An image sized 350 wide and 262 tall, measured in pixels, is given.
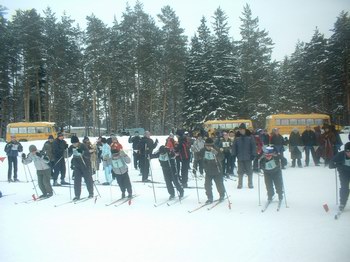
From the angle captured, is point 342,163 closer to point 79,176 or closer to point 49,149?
point 79,176

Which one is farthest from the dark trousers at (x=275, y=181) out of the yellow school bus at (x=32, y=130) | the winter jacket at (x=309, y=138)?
the yellow school bus at (x=32, y=130)

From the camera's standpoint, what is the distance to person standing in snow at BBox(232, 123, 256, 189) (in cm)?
1036

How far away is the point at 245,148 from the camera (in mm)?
10414

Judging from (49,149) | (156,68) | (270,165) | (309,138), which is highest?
(156,68)

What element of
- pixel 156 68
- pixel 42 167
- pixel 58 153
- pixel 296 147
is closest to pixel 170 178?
pixel 42 167

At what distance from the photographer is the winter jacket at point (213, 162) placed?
326 inches

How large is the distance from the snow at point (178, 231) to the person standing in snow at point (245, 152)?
1.03m

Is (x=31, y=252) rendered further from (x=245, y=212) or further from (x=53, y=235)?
(x=245, y=212)

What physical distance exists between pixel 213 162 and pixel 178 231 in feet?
8.77

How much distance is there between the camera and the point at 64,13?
40594 millimetres

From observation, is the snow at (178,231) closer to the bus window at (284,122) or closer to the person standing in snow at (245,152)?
the person standing in snow at (245,152)

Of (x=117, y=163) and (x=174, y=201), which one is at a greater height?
(x=117, y=163)

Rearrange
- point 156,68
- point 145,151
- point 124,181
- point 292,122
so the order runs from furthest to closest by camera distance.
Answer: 1. point 156,68
2. point 292,122
3. point 145,151
4. point 124,181

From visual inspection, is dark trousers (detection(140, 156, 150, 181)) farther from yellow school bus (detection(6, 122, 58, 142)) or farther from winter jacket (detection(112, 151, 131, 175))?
yellow school bus (detection(6, 122, 58, 142))
